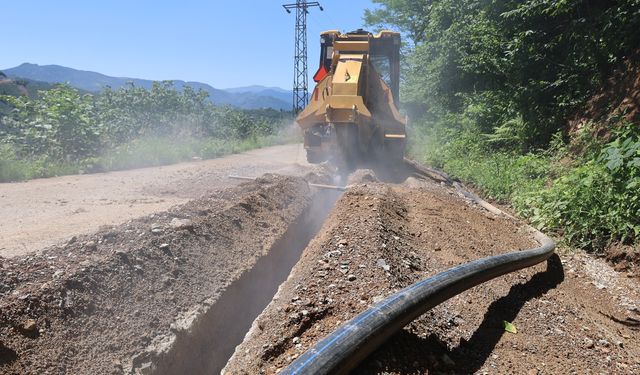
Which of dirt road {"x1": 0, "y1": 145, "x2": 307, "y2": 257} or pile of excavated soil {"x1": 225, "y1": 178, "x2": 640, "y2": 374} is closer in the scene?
pile of excavated soil {"x1": 225, "y1": 178, "x2": 640, "y2": 374}

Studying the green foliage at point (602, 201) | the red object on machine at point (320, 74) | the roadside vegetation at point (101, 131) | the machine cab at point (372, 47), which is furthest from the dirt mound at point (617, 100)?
the roadside vegetation at point (101, 131)

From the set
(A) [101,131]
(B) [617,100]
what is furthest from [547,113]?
(A) [101,131]

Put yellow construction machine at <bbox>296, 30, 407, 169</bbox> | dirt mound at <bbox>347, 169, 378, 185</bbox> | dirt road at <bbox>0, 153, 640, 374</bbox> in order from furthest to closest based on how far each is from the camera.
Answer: yellow construction machine at <bbox>296, 30, 407, 169</bbox> < dirt mound at <bbox>347, 169, 378, 185</bbox> < dirt road at <bbox>0, 153, 640, 374</bbox>

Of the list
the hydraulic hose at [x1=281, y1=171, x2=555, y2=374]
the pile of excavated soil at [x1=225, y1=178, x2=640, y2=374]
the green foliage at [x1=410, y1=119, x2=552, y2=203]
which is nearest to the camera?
the hydraulic hose at [x1=281, y1=171, x2=555, y2=374]

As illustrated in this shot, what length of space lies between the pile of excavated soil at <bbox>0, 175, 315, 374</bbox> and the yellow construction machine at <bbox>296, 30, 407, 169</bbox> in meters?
4.40

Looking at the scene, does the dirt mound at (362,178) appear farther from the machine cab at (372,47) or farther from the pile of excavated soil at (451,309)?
the machine cab at (372,47)

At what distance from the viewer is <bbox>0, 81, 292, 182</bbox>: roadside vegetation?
10.5 metres

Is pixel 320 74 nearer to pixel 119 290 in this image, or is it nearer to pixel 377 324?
pixel 119 290

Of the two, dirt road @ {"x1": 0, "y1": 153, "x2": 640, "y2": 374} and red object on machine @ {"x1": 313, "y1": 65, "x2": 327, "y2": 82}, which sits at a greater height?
red object on machine @ {"x1": 313, "y1": 65, "x2": 327, "y2": 82}

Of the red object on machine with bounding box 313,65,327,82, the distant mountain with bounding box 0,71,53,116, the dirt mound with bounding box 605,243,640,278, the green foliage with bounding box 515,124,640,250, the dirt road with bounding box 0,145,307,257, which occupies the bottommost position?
the dirt road with bounding box 0,145,307,257

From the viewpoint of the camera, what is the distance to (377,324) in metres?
2.22

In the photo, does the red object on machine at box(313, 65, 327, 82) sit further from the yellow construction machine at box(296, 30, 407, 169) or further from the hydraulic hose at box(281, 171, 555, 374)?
the hydraulic hose at box(281, 171, 555, 374)

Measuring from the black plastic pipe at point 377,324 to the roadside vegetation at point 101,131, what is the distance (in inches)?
367

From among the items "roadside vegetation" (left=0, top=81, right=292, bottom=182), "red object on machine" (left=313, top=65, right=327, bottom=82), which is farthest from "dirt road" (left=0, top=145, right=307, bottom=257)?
"red object on machine" (left=313, top=65, right=327, bottom=82)
